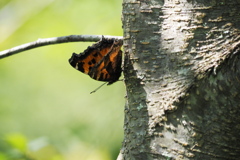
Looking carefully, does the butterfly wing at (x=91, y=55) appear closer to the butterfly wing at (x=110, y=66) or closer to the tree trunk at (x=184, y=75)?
the butterfly wing at (x=110, y=66)

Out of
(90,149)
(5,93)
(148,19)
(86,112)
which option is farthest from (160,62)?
(5,93)

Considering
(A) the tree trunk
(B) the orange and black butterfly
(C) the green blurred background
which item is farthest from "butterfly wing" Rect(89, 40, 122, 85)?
(C) the green blurred background

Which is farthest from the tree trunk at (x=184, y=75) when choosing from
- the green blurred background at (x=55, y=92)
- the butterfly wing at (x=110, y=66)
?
the green blurred background at (x=55, y=92)

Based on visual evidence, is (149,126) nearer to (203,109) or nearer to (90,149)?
(203,109)

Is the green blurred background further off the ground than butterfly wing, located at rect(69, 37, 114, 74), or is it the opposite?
butterfly wing, located at rect(69, 37, 114, 74)

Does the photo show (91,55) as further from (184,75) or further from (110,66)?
(184,75)

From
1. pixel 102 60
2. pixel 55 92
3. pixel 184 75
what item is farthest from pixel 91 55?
pixel 55 92

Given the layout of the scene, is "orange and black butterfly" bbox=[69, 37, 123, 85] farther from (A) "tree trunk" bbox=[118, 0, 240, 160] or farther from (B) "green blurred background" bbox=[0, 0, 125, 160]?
(B) "green blurred background" bbox=[0, 0, 125, 160]
